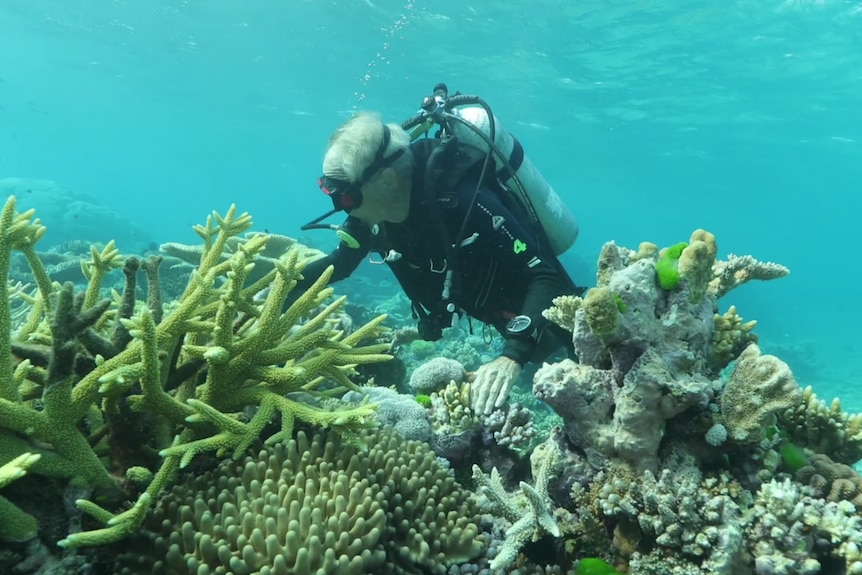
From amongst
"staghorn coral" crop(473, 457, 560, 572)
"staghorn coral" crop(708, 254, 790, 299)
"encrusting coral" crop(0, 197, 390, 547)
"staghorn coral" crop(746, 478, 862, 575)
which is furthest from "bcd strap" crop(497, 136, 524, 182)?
"staghorn coral" crop(746, 478, 862, 575)

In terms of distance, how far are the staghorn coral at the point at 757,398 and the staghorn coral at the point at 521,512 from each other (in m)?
1.03

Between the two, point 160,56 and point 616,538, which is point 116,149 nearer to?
point 160,56

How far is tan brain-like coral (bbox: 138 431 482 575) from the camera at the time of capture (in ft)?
5.98

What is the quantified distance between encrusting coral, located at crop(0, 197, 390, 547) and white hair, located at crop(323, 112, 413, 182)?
67.3 inches

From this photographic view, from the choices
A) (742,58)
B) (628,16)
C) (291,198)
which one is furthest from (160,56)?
(291,198)

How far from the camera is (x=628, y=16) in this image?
826 inches

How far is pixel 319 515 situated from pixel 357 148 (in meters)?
3.43

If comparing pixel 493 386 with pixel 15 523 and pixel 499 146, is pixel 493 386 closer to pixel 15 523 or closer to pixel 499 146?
pixel 15 523

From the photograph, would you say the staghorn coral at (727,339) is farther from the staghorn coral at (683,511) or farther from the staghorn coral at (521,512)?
the staghorn coral at (521,512)

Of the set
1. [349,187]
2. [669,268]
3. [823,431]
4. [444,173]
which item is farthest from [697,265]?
[349,187]

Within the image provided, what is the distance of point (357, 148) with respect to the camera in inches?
178

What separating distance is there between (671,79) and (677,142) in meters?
14.4

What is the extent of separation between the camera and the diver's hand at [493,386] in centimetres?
353

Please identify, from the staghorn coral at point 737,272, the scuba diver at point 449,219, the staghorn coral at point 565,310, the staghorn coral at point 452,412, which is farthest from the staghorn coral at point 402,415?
the staghorn coral at point 737,272
